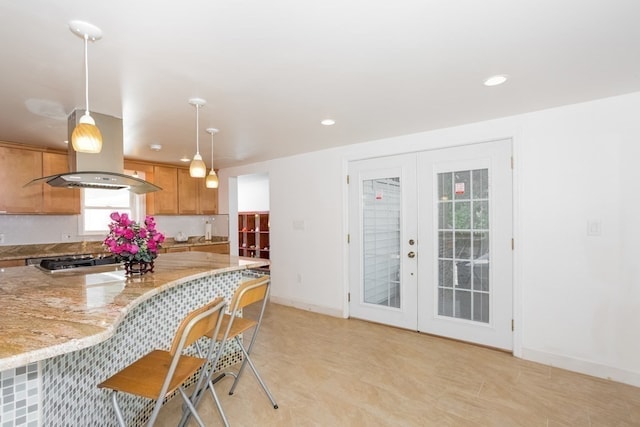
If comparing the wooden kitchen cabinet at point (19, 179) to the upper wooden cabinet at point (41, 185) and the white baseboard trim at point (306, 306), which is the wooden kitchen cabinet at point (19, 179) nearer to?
the upper wooden cabinet at point (41, 185)

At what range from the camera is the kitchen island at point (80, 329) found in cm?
107

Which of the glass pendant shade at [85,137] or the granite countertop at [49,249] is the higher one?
the glass pendant shade at [85,137]

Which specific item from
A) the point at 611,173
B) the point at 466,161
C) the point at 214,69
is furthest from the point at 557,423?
the point at 214,69

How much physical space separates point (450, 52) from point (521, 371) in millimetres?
2618

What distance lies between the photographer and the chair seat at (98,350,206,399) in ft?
4.58

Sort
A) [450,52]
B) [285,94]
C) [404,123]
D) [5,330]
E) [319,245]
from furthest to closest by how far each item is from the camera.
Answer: [319,245]
[404,123]
[285,94]
[450,52]
[5,330]

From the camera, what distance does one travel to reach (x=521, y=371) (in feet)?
8.73

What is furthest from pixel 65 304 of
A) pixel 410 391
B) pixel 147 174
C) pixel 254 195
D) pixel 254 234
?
pixel 254 195

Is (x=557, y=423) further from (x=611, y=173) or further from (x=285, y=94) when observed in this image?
(x=285, y=94)

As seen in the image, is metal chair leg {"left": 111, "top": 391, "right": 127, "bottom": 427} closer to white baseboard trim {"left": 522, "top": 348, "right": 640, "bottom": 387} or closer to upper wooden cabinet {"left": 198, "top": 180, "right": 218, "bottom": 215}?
white baseboard trim {"left": 522, "top": 348, "right": 640, "bottom": 387}

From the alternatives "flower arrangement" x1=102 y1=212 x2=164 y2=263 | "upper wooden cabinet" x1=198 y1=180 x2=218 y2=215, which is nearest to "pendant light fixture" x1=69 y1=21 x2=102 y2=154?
"flower arrangement" x1=102 y1=212 x2=164 y2=263

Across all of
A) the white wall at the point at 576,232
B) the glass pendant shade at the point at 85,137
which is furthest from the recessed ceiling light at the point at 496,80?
the glass pendant shade at the point at 85,137

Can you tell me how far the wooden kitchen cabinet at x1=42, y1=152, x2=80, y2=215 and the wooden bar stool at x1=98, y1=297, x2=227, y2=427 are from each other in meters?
3.57

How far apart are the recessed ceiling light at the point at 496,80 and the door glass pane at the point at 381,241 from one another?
1.58 m
